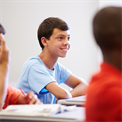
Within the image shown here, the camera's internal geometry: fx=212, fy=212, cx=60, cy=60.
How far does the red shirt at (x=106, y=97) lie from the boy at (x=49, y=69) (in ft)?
3.08

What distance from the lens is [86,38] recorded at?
3680 mm

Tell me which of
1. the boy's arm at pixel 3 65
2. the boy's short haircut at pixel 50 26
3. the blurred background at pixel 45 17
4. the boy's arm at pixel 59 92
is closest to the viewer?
the boy's arm at pixel 3 65

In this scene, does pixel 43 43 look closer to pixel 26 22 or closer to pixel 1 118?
pixel 1 118

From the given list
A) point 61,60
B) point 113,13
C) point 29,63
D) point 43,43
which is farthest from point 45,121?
point 61,60

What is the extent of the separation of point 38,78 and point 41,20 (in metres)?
2.42

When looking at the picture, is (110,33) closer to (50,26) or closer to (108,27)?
(108,27)

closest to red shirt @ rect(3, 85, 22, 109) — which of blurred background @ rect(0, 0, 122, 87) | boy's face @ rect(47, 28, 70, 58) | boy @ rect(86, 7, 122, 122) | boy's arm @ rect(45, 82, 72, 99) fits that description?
boy's arm @ rect(45, 82, 72, 99)

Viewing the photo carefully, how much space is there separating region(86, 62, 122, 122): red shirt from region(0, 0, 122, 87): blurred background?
3057mm

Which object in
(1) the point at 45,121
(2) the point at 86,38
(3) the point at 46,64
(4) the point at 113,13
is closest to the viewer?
(4) the point at 113,13

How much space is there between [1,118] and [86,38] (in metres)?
2.95

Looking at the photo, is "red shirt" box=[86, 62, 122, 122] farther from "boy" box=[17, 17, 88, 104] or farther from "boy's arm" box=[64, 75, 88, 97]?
"boy's arm" box=[64, 75, 88, 97]

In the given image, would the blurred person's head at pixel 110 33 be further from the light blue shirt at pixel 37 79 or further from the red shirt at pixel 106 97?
the light blue shirt at pixel 37 79

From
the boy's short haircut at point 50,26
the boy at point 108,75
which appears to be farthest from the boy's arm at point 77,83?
the boy at point 108,75

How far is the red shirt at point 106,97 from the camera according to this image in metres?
0.51
